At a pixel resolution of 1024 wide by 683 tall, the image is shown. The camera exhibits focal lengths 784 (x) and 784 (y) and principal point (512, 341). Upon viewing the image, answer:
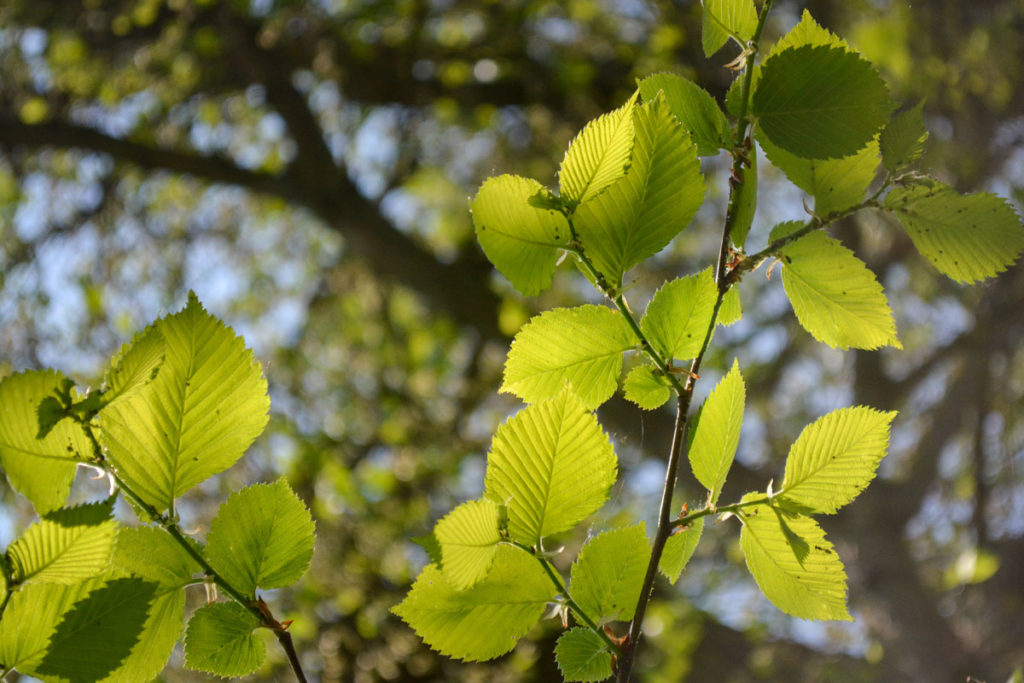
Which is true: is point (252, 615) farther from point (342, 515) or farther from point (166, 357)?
point (342, 515)

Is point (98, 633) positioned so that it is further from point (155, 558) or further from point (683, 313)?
point (683, 313)

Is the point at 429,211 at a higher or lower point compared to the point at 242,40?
lower

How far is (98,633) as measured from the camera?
0.85 ft

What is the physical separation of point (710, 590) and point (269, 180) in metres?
1.91

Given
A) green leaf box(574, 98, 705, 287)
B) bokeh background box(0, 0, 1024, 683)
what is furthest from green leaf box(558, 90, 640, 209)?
bokeh background box(0, 0, 1024, 683)

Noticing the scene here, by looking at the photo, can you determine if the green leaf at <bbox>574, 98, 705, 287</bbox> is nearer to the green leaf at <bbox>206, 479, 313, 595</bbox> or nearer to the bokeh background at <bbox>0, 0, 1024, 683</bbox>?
the green leaf at <bbox>206, 479, 313, 595</bbox>

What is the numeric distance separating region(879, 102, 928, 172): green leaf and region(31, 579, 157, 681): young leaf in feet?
1.02

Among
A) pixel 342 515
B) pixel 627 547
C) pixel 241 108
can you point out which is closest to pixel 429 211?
pixel 241 108

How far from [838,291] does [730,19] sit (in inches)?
4.4

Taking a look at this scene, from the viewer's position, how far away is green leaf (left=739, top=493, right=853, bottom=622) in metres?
0.29

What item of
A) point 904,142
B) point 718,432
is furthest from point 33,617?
point 904,142

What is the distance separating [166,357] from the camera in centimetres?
26

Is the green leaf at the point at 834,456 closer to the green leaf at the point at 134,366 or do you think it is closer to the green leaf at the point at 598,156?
the green leaf at the point at 598,156

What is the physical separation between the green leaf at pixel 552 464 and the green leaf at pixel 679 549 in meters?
0.06
